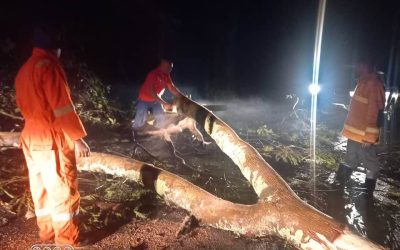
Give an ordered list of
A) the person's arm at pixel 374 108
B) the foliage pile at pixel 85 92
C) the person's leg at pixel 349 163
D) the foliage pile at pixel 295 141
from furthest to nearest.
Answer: the foliage pile at pixel 85 92
the foliage pile at pixel 295 141
the person's leg at pixel 349 163
the person's arm at pixel 374 108

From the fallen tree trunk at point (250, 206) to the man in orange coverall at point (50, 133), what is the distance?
3.55 feet

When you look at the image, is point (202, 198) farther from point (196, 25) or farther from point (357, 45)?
point (357, 45)

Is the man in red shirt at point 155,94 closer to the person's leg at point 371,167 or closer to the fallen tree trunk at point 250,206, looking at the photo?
the fallen tree trunk at point 250,206

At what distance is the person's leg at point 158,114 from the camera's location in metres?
5.53

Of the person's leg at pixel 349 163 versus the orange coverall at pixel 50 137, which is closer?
the orange coverall at pixel 50 137

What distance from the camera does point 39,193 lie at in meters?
2.54

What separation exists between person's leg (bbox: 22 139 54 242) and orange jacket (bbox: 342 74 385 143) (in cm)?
375

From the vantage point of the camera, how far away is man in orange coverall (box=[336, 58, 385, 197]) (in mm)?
4012

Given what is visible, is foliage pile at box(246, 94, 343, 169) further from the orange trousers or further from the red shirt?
the orange trousers

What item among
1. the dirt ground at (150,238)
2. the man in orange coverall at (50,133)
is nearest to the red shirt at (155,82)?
the dirt ground at (150,238)

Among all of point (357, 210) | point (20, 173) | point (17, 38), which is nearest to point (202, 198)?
point (357, 210)

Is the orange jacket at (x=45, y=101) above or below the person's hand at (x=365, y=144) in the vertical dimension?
above

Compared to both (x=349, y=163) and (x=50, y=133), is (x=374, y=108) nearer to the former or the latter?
(x=349, y=163)

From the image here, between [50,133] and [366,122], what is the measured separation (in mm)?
3691
